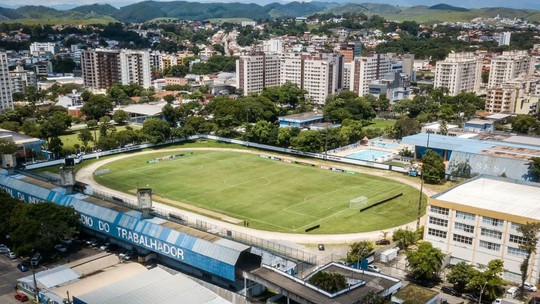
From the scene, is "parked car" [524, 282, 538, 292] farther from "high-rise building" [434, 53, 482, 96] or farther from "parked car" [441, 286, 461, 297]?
"high-rise building" [434, 53, 482, 96]

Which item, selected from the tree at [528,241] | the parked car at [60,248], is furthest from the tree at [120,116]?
the tree at [528,241]

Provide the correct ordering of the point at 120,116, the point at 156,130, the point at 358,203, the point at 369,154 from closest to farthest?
the point at 358,203
the point at 369,154
the point at 156,130
the point at 120,116

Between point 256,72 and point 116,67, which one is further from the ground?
point 116,67

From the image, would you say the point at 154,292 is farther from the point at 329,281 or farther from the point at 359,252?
the point at 359,252

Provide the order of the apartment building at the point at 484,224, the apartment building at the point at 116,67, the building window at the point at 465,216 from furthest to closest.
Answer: the apartment building at the point at 116,67 < the building window at the point at 465,216 < the apartment building at the point at 484,224

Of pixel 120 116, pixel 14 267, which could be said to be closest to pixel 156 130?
pixel 120 116

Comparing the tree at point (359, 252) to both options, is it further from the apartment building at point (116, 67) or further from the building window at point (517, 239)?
the apartment building at point (116, 67)

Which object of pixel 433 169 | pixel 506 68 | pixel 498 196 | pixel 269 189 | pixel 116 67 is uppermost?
pixel 506 68
